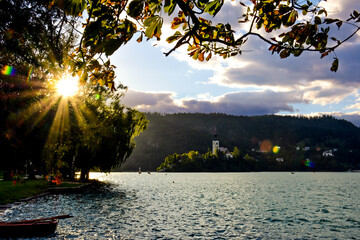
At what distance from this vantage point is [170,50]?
250cm

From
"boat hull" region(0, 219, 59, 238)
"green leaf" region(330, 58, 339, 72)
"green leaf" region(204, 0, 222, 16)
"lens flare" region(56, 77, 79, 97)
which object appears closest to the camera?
"green leaf" region(204, 0, 222, 16)

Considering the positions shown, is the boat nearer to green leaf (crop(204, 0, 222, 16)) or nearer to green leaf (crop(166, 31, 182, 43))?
green leaf (crop(166, 31, 182, 43))

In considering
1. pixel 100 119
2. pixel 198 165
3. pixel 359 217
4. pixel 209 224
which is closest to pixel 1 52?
pixel 209 224

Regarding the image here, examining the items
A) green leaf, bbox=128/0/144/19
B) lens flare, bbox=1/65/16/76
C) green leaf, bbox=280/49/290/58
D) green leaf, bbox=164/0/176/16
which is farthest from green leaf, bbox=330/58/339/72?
lens flare, bbox=1/65/16/76

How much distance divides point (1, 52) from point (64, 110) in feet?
26.3

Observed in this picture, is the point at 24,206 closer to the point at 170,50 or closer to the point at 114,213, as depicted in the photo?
the point at 114,213

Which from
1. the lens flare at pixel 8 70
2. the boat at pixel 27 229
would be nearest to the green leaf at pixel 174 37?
the lens flare at pixel 8 70

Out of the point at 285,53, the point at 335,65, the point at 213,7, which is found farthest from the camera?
the point at 285,53

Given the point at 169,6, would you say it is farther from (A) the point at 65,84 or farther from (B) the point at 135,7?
(A) the point at 65,84

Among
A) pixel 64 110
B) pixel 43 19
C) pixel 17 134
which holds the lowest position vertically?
pixel 17 134

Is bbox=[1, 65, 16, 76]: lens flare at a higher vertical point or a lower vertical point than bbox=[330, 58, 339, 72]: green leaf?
higher

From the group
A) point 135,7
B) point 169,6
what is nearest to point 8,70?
point 135,7

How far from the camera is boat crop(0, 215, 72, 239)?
13.5 meters

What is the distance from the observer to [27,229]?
545 inches
